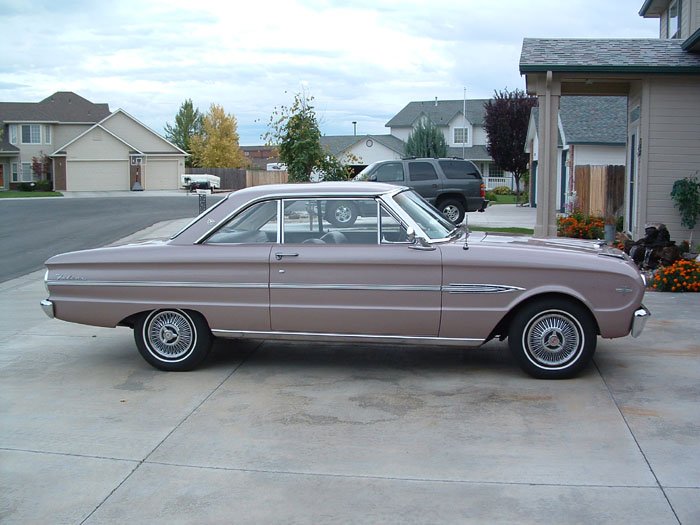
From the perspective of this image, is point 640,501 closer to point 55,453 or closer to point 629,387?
point 629,387

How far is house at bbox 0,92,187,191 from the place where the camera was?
57.4 meters

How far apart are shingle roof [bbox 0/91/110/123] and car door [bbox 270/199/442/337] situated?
5962 cm

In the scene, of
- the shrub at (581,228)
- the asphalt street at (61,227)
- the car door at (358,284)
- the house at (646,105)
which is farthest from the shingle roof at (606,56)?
the asphalt street at (61,227)

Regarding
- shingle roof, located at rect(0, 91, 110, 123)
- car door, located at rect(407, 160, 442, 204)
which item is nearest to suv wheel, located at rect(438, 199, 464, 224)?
car door, located at rect(407, 160, 442, 204)

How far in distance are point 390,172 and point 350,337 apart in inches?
583

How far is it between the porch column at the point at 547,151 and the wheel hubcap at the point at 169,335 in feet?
30.4

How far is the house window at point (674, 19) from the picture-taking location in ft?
62.3

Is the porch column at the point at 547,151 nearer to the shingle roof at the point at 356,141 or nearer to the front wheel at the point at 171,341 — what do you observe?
the front wheel at the point at 171,341

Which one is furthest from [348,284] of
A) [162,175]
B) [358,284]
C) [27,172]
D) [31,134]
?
[31,134]

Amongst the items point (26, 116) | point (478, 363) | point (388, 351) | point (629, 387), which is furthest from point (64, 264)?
point (26, 116)

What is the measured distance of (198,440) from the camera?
536 cm

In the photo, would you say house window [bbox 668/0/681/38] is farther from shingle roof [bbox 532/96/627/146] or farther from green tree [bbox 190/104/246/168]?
green tree [bbox 190/104/246/168]

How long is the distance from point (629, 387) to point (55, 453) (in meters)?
4.51

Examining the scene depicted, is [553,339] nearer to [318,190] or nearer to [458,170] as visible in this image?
[318,190]
